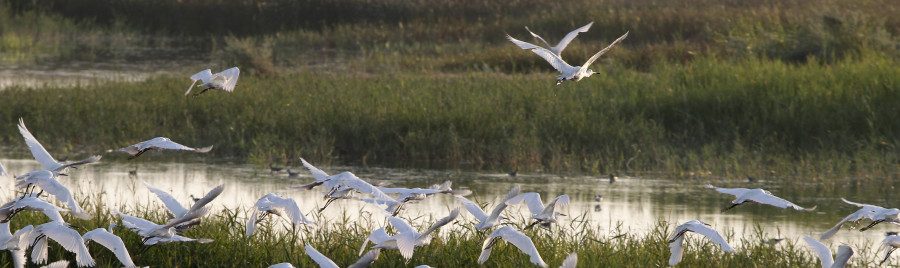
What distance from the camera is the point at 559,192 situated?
32.5 ft

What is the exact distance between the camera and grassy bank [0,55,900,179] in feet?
36.7

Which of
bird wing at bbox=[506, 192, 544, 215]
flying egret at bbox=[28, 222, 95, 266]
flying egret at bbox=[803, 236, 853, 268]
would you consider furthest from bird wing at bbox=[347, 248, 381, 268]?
Result: flying egret at bbox=[803, 236, 853, 268]

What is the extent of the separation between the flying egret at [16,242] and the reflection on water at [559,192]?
2.20 m

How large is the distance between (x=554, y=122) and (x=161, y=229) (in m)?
6.27

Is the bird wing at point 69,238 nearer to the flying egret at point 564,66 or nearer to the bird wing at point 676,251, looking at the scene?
the flying egret at point 564,66

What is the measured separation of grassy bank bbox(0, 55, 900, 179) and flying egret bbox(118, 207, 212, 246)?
5.03 meters

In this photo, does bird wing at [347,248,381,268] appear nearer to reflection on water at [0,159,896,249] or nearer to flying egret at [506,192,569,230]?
flying egret at [506,192,569,230]

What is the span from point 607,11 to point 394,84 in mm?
8491

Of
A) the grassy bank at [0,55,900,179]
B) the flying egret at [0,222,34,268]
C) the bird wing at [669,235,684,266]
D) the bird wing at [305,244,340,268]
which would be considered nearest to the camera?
the bird wing at [305,244,340,268]

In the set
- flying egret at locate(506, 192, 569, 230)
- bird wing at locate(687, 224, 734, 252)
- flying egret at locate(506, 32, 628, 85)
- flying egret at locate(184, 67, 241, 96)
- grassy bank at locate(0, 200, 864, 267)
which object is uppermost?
flying egret at locate(506, 32, 628, 85)

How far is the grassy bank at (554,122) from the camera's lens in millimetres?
11172

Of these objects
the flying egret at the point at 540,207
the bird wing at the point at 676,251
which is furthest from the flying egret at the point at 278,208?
the bird wing at the point at 676,251

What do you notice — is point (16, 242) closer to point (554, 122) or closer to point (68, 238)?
point (68, 238)

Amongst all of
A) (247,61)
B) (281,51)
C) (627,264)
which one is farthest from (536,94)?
(281,51)
